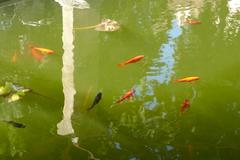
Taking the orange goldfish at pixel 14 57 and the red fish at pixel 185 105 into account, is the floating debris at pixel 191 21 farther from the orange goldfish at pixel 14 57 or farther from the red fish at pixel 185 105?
the orange goldfish at pixel 14 57

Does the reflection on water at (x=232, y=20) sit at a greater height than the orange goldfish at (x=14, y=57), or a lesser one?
greater

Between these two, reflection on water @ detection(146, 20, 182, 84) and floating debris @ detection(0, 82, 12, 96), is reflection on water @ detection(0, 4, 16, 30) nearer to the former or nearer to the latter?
floating debris @ detection(0, 82, 12, 96)

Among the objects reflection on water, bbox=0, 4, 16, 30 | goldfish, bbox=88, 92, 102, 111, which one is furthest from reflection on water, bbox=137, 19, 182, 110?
reflection on water, bbox=0, 4, 16, 30

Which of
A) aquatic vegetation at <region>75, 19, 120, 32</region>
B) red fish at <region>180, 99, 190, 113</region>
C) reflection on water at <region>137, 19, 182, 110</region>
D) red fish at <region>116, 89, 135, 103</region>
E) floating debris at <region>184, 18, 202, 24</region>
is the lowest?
red fish at <region>180, 99, 190, 113</region>

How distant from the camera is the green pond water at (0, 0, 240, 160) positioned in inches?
121

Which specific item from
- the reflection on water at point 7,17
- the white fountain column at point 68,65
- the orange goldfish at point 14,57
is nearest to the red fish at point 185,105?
the white fountain column at point 68,65

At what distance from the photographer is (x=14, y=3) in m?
6.16

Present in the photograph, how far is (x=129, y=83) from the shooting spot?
3916 millimetres

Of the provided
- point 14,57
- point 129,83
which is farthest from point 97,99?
point 14,57

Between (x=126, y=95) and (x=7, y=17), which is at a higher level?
(x=7, y=17)

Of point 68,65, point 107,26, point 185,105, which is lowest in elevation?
point 185,105

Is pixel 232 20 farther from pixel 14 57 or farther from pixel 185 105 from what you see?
pixel 14 57

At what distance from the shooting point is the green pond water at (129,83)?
3.08 m

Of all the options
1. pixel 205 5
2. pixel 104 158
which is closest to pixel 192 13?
pixel 205 5
